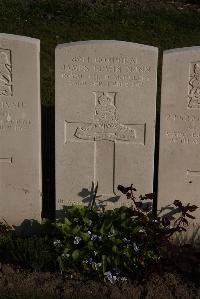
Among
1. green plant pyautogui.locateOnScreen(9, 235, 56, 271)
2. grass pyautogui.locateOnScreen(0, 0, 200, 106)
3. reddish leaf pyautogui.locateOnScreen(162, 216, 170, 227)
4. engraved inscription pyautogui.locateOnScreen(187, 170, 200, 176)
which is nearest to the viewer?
reddish leaf pyautogui.locateOnScreen(162, 216, 170, 227)

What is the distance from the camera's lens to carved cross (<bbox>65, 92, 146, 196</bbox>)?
231 inches

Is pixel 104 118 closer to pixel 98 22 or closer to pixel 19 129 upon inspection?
pixel 19 129

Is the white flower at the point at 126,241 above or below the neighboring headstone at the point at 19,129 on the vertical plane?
below

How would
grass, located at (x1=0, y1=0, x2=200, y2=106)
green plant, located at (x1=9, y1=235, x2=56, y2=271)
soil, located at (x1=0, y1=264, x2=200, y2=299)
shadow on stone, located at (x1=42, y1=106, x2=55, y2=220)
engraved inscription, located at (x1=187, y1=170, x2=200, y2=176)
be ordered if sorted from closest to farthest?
1. soil, located at (x1=0, y1=264, x2=200, y2=299)
2. green plant, located at (x1=9, y1=235, x2=56, y2=271)
3. engraved inscription, located at (x1=187, y1=170, x2=200, y2=176)
4. shadow on stone, located at (x1=42, y1=106, x2=55, y2=220)
5. grass, located at (x1=0, y1=0, x2=200, y2=106)

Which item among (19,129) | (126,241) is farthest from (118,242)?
(19,129)

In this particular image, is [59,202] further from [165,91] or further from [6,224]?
[165,91]

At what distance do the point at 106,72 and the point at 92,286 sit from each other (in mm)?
1843

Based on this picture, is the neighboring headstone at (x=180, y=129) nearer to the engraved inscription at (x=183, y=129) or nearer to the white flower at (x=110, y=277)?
the engraved inscription at (x=183, y=129)

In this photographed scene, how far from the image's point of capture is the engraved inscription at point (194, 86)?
224 inches

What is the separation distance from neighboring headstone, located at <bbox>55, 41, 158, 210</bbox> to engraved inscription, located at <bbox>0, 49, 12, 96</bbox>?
0.43 m

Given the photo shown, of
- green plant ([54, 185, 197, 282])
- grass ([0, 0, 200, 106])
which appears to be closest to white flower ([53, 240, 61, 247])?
green plant ([54, 185, 197, 282])

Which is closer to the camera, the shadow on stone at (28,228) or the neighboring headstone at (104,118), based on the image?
the neighboring headstone at (104,118)

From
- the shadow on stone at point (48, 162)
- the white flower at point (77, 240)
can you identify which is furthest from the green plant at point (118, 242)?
the shadow on stone at point (48, 162)

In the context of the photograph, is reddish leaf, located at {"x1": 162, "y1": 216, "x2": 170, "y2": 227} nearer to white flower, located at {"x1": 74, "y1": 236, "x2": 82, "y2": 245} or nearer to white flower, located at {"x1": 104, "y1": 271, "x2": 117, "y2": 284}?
white flower, located at {"x1": 104, "y1": 271, "x2": 117, "y2": 284}
